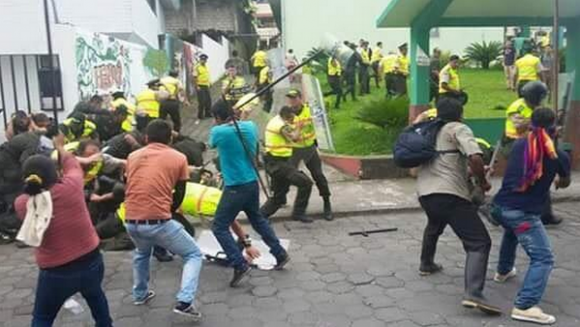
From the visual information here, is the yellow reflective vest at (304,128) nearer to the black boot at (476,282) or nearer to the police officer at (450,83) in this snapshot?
the black boot at (476,282)

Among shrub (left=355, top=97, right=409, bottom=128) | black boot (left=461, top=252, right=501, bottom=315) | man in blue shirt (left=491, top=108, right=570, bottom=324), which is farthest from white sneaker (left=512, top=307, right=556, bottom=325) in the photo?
shrub (left=355, top=97, right=409, bottom=128)

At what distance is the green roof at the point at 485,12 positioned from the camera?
377 inches

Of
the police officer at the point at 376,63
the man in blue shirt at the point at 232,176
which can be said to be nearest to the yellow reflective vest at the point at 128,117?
the man in blue shirt at the point at 232,176

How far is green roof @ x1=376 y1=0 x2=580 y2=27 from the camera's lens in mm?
9586

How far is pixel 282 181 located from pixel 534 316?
377 cm

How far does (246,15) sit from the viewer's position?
1533 inches

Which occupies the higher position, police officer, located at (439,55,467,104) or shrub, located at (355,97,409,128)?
police officer, located at (439,55,467,104)

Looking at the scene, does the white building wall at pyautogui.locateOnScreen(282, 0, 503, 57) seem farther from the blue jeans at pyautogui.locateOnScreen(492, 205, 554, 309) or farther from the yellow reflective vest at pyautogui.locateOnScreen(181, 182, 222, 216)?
the blue jeans at pyautogui.locateOnScreen(492, 205, 554, 309)

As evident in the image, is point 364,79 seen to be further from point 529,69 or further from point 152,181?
point 152,181

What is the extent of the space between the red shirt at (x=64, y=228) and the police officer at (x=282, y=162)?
3980mm

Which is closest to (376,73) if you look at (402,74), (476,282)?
(402,74)

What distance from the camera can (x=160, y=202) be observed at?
475cm

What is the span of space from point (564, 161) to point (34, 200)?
12.3 feet

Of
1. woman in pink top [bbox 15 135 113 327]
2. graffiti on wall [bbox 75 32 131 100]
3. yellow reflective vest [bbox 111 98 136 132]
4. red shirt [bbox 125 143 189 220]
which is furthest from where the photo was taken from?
graffiti on wall [bbox 75 32 131 100]
